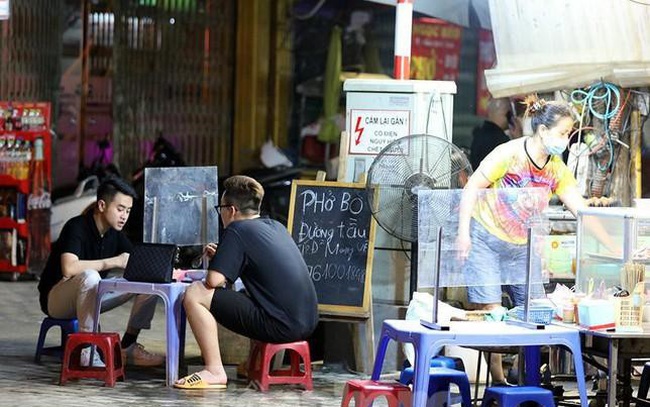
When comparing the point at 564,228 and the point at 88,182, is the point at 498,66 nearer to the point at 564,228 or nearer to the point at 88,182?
the point at 564,228

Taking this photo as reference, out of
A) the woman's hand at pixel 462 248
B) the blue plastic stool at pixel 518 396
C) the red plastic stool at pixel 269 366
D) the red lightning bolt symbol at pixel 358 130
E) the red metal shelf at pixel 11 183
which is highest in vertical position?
the red lightning bolt symbol at pixel 358 130

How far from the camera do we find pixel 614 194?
10.9 meters

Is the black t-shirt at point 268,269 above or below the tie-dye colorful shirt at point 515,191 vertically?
below

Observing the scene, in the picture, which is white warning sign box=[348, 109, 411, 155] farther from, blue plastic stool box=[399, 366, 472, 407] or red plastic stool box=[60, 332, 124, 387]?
blue plastic stool box=[399, 366, 472, 407]

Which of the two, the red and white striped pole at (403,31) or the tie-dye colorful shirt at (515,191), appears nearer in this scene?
the tie-dye colorful shirt at (515,191)

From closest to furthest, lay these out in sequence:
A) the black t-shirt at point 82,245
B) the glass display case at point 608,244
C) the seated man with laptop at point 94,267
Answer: the glass display case at point 608,244 < the seated man with laptop at point 94,267 < the black t-shirt at point 82,245

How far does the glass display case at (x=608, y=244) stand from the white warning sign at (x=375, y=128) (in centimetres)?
238

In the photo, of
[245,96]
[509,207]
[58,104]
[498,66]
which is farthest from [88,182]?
[509,207]

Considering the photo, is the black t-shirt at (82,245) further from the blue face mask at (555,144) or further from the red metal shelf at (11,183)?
the red metal shelf at (11,183)

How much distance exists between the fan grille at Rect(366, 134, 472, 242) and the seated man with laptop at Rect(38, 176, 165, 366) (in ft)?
5.28

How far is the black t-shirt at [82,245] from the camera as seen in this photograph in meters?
10.1

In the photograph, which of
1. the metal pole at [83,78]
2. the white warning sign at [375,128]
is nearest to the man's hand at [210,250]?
the white warning sign at [375,128]

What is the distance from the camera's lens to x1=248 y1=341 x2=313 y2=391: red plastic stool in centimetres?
954

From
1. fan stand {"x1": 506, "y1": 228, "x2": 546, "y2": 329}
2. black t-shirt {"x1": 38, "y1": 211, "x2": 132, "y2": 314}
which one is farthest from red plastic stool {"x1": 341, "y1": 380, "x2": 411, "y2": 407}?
black t-shirt {"x1": 38, "y1": 211, "x2": 132, "y2": 314}
